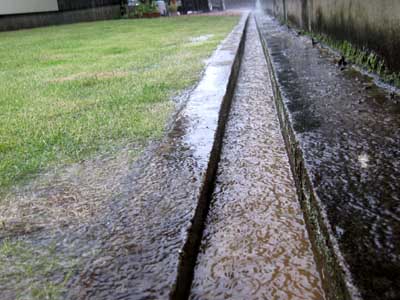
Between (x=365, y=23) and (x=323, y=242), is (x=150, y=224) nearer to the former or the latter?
(x=323, y=242)

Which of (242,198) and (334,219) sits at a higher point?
(334,219)

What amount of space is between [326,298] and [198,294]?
1.05 ft

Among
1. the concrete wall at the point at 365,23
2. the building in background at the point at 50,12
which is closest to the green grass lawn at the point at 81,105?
the concrete wall at the point at 365,23

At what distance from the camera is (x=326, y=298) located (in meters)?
1.16

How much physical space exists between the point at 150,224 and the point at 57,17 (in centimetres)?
1999

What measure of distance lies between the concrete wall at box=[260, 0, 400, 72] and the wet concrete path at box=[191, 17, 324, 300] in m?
1.01

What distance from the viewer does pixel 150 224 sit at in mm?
1274

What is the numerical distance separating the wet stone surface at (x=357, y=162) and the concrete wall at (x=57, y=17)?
16.1 metres

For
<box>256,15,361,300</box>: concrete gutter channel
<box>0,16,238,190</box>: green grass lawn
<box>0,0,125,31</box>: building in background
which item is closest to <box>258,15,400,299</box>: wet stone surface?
<box>256,15,361,300</box>: concrete gutter channel

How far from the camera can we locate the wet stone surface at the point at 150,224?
1.00 m

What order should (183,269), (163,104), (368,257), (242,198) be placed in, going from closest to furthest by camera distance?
(368,257), (183,269), (242,198), (163,104)

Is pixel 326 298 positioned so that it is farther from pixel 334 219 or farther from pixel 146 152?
pixel 146 152

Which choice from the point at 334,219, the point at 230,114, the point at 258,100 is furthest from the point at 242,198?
the point at 258,100

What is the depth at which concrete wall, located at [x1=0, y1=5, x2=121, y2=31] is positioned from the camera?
16.9m
